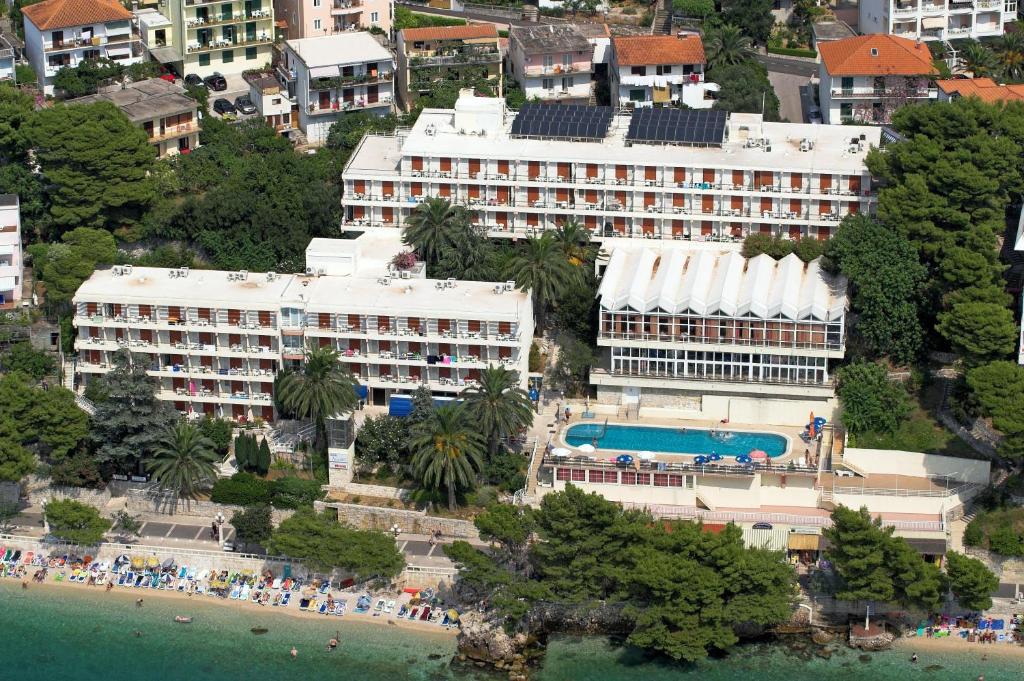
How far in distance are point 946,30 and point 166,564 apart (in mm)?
73979

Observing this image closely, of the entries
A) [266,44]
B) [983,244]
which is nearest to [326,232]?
[266,44]

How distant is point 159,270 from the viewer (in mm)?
148750

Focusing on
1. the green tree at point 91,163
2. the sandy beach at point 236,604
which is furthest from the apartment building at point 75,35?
the sandy beach at point 236,604

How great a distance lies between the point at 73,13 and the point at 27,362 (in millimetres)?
33659

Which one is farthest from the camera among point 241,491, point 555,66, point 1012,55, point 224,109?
point 1012,55

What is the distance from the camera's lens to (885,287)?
144 m

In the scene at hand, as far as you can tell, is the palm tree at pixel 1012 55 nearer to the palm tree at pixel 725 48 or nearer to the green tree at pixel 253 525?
the palm tree at pixel 725 48

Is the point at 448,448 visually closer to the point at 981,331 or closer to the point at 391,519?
the point at 391,519

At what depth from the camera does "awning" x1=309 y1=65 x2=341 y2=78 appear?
166375mm

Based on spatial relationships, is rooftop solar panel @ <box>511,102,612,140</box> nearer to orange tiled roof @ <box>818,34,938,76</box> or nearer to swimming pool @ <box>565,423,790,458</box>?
orange tiled roof @ <box>818,34,938,76</box>

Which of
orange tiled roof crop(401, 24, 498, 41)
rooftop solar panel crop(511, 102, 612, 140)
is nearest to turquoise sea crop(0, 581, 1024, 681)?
rooftop solar panel crop(511, 102, 612, 140)

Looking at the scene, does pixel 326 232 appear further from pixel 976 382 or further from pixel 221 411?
pixel 976 382

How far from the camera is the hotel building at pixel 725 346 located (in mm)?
143375

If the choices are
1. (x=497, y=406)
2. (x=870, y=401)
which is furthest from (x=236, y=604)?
(x=870, y=401)
